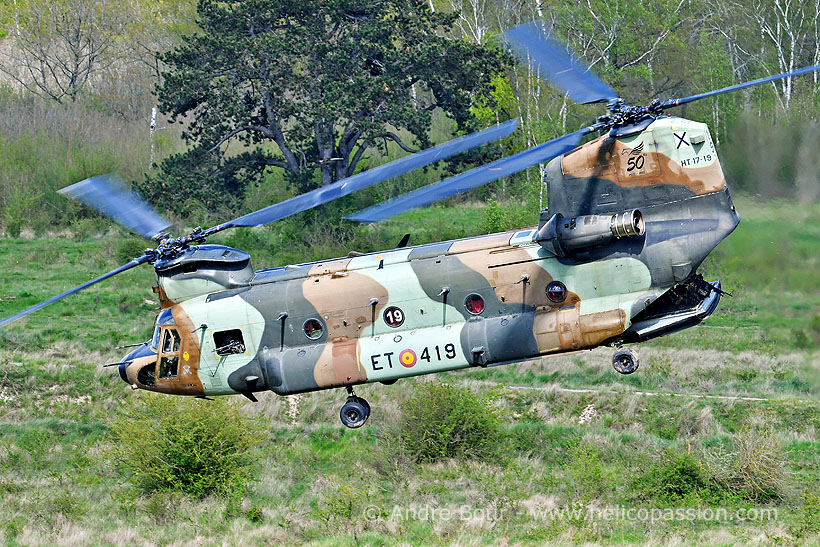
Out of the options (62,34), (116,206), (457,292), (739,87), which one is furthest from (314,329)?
(62,34)

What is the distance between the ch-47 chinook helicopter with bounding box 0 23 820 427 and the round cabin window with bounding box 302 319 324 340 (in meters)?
0.03

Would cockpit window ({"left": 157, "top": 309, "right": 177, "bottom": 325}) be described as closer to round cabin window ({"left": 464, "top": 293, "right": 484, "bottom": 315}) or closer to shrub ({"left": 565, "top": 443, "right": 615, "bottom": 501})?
round cabin window ({"left": 464, "top": 293, "right": 484, "bottom": 315})

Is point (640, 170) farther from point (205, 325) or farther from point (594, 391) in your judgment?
point (594, 391)

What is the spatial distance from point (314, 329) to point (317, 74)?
30.4m

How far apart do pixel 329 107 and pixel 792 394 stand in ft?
78.0

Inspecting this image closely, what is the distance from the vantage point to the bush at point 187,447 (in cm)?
2623

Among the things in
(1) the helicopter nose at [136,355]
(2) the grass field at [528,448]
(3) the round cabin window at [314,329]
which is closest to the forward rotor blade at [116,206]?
(1) the helicopter nose at [136,355]

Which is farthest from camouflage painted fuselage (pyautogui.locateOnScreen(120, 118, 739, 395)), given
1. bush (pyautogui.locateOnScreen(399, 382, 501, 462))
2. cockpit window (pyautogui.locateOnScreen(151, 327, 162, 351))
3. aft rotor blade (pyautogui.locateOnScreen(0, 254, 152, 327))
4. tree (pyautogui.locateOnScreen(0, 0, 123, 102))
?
tree (pyautogui.locateOnScreen(0, 0, 123, 102))

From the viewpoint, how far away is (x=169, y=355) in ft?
62.4

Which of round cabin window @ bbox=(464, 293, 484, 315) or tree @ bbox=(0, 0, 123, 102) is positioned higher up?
tree @ bbox=(0, 0, 123, 102)

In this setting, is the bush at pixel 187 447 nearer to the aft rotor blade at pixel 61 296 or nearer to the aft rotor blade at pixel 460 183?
the aft rotor blade at pixel 61 296

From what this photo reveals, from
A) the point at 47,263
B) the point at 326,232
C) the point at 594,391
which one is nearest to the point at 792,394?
the point at 594,391

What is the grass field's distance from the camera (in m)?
21.5

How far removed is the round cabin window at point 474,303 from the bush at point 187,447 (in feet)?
36.4
